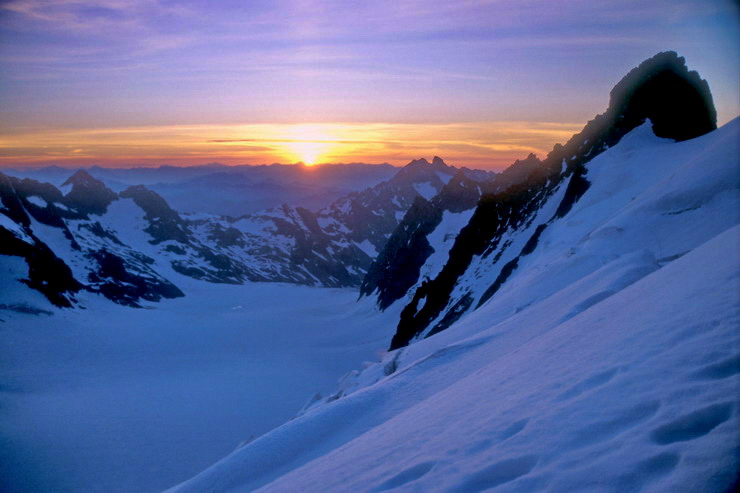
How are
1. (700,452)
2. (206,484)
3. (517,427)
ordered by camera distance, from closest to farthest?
(700,452)
(517,427)
(206,484)

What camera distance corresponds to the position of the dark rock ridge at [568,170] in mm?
37719

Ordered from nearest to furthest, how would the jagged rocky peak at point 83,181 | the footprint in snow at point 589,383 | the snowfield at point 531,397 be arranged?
1. the snowfield at point 531,397
2. the footprint in snow at point 589,383
3. the jagged rocky peak at point 83,181

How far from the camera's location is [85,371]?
201 ft

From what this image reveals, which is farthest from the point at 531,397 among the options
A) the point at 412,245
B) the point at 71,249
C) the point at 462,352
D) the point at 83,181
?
the point at 83,181

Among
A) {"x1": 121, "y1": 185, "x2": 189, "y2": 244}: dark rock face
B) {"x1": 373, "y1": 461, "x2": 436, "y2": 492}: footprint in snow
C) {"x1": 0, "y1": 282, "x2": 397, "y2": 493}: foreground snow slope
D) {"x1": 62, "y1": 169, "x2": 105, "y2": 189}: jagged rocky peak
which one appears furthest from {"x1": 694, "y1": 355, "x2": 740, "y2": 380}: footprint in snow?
{"x1": 62, "y1": 169, "x2": 105, "y2": 189}: jagged rocky peak

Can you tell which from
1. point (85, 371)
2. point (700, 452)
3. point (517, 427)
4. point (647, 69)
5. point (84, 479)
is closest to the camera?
point (700, 452)

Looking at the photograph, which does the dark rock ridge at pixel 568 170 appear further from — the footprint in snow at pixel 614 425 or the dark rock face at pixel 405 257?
the footprint in snow at pixel 614 425

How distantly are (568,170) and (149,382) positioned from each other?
53657 millimetres

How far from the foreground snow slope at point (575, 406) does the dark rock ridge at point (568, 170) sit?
24.3 m

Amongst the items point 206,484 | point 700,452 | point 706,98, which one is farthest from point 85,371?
point 706,98

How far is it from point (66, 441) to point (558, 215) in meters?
44.4

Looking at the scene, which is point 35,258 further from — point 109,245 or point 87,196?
point 87,196

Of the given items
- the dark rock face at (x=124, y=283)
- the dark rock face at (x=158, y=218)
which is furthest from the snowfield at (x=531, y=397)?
the dark rock face at (x=158, y=218)

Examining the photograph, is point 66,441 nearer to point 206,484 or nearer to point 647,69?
point 206,484
